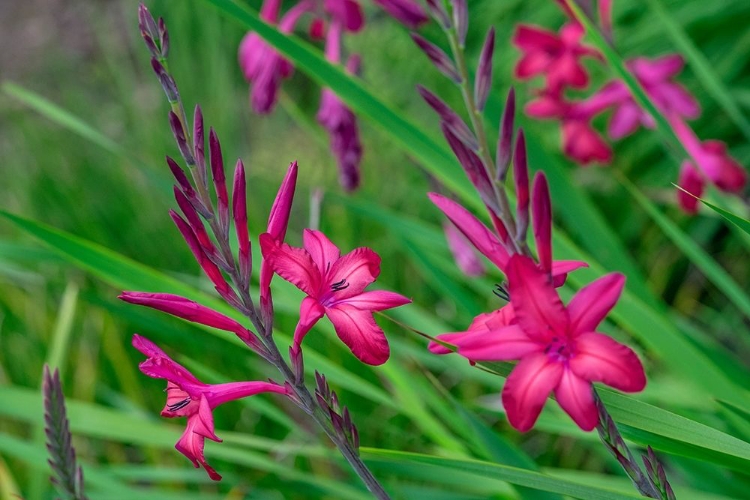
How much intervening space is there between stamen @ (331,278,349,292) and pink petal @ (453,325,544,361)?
4.6 inches

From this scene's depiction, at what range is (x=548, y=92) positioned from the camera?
1.42m

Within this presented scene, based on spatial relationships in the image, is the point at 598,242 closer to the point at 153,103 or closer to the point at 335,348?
the point at 335,348

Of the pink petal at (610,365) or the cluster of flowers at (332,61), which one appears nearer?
the pink petal at (610,365)

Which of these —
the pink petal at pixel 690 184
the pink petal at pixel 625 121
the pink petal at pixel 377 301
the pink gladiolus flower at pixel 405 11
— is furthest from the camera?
the pink petal at pixel 625 121

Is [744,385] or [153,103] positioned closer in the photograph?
[744,385]

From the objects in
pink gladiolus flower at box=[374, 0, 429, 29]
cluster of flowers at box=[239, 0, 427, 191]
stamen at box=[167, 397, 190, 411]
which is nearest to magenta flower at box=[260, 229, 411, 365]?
stamen at box=[167, 397, 190, 411]

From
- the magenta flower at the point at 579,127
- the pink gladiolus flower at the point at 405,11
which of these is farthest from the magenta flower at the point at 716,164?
the pink gladiolus flower at the point at 405,11

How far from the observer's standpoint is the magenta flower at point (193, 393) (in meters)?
0.58

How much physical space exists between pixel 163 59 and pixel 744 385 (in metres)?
1.01

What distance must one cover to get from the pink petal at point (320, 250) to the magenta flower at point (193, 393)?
0.10m

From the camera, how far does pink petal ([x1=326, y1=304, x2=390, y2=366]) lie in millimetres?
559

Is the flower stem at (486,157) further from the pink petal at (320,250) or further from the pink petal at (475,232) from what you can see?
the pink petal at (320,250)

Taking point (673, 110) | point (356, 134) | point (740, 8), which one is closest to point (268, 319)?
point (356, 134)

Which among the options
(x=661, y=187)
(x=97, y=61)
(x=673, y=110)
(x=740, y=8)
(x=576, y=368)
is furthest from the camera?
(x=97, y=61)
